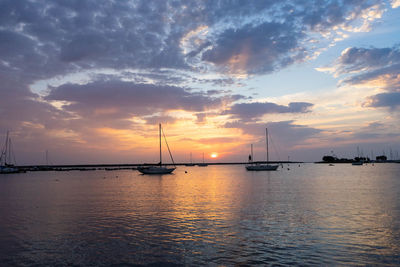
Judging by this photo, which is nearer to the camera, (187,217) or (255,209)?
(187,217)

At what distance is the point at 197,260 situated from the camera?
49.2ft

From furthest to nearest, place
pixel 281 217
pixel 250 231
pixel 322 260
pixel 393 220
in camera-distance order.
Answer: pixel 281 217 → pixel 393 220 → pixel 250 231 → pixel 322 260

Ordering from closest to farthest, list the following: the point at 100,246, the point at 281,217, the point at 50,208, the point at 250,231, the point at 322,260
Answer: the point at 322,260
the point at 100,246
the point at 250,231
the point at 281,217
the point at 50,208

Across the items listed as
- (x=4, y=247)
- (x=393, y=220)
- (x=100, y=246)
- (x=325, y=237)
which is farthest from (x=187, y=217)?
(x=393, y=220)

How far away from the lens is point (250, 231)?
2084 centimetres

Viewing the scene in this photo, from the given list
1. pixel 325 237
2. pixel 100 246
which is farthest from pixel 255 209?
pixel 100 246

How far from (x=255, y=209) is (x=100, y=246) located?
54.6 feet

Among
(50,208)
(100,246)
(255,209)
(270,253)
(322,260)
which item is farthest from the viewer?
(50,208)

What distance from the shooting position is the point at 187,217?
26.6 meters

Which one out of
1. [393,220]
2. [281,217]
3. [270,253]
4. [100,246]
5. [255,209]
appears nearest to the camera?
[270,253]

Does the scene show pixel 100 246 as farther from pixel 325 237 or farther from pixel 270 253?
pixel 325 237

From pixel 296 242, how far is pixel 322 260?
10.4 feet

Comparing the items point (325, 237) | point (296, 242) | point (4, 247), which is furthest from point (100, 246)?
point (325, 237)

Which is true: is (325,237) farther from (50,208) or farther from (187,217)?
(50,208)
